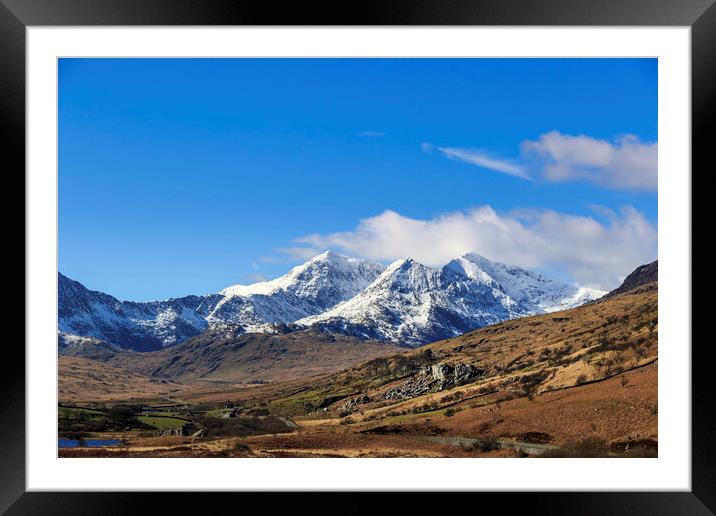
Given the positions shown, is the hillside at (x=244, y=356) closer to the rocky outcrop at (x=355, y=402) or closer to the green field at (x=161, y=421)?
the green field at (x=161, y=421)

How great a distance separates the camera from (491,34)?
504 centimetres

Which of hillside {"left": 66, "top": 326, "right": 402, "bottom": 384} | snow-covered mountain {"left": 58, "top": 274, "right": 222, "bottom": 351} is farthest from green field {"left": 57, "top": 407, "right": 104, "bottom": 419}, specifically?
snow-covered mountain {"left": 58, "top": 274, "right": 222, "bottom": 351}

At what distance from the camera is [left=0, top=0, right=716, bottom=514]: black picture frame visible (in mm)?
4680

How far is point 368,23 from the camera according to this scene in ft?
15.4

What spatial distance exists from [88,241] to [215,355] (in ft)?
171

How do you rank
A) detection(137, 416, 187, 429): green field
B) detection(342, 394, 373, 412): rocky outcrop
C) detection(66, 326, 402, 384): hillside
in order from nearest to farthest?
detection(342, 394, 373, 412): rocky outcrop, detection(137, 416, 187, 429): green field, detection(66, 326, 402, 384): hillside

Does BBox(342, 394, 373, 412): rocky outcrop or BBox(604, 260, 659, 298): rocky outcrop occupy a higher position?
BBox(604, 260, 659, 298): rocky outcrop

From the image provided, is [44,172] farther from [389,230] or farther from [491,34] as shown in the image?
[389,230]

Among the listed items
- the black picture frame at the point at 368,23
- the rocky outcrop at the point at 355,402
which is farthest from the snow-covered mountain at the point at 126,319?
the black picture frame at the point at 368,23

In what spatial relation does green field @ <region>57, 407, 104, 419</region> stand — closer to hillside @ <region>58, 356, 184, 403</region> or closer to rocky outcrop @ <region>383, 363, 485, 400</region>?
hillside @ <region>58, 356, 184, 403</region>

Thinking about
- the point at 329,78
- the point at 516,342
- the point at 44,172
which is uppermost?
the point at 329,78

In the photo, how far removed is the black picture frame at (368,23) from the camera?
4680mm

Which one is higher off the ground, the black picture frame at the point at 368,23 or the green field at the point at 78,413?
the black picture frame at the point at 368,23

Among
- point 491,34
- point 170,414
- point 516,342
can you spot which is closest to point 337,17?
point 491,34
